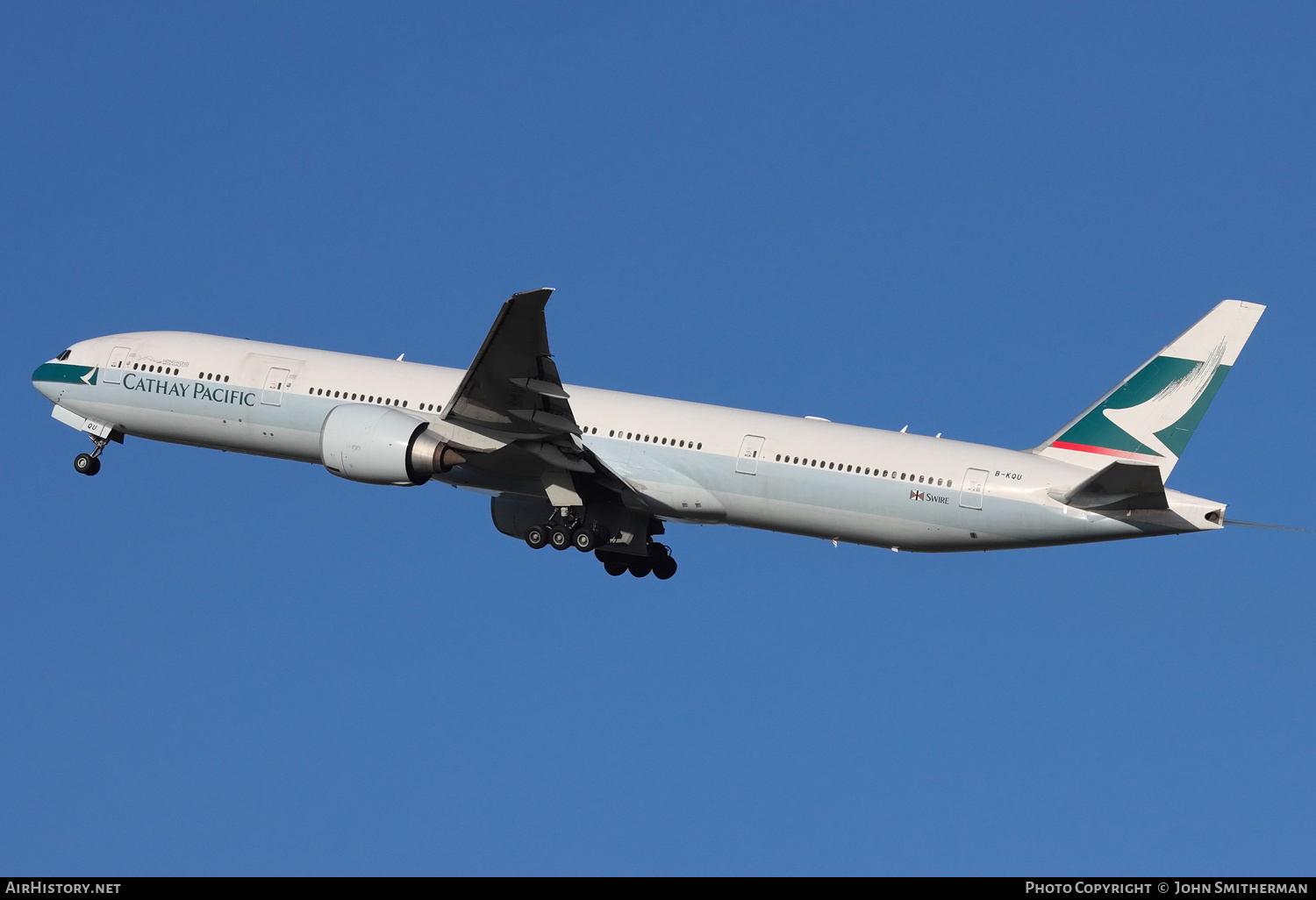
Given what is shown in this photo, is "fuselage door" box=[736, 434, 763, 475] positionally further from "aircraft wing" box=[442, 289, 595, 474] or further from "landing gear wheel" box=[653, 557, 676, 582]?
"landing gear wheel" box=[653, 557, 676, 582]

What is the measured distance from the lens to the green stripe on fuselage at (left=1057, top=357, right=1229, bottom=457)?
36.6m

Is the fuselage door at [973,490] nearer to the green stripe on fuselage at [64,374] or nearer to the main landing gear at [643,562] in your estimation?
the main landing gear at [643,562]

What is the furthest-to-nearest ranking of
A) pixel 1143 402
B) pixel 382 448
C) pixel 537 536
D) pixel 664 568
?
pixel 664 568 < pixel 537 536 < pixel 382 448 < pixel 1143 402

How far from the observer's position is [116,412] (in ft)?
142

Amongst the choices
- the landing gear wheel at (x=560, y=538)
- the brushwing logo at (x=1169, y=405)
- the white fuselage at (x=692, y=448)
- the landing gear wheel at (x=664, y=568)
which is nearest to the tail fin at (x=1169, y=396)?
the brushwing logo at (x=1169, y=405)

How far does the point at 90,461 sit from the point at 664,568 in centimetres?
1624

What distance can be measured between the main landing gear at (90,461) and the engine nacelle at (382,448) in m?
9.55

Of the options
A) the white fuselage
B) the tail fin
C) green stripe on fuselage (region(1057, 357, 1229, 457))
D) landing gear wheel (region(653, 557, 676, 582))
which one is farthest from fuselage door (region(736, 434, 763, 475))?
the tail fin

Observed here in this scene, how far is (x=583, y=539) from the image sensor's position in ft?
131

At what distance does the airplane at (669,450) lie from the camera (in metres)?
36.0

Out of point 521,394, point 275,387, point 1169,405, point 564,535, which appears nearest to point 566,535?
point 564,535

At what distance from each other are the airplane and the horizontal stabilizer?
0.05m

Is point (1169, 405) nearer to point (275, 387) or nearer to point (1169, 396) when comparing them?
point (1169, 396)
